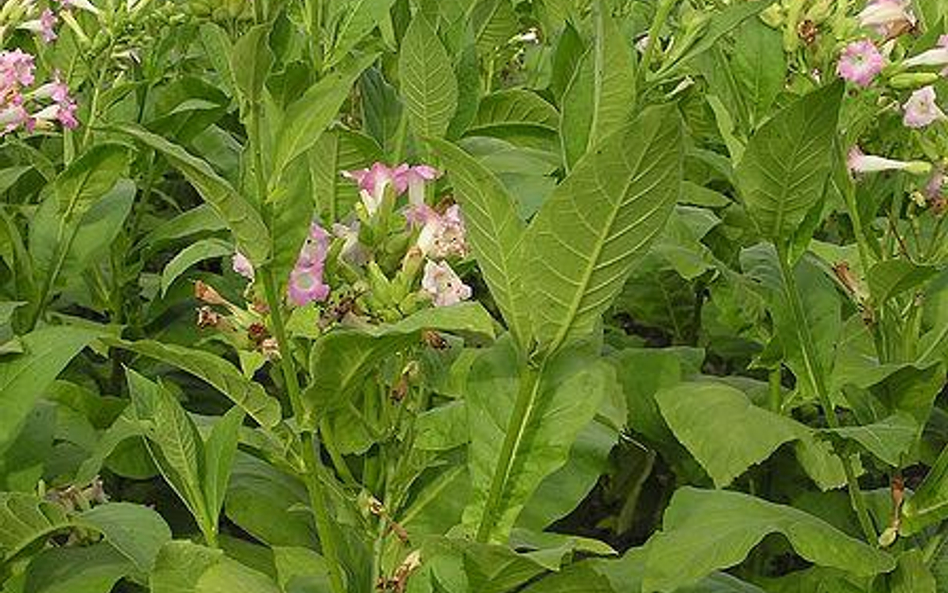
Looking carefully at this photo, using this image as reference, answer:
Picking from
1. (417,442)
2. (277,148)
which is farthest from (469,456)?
(277,148)

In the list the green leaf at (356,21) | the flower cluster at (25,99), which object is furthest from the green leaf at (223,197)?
the flower cluster at (25,99)

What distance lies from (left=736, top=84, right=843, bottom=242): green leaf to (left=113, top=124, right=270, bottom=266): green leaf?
55 cm

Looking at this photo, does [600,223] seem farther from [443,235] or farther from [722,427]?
[722,427]

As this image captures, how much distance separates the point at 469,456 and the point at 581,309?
0.94ft

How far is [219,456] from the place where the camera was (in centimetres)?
166

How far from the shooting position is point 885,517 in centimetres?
199

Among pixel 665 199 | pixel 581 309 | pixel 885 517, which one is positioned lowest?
pixel 885 517

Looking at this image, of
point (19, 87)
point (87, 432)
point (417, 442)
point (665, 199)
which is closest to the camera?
point (665, 199)

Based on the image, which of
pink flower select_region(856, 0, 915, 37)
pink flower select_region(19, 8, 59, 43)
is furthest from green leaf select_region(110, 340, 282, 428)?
pink flower select_region(19, 8, 59, 43)

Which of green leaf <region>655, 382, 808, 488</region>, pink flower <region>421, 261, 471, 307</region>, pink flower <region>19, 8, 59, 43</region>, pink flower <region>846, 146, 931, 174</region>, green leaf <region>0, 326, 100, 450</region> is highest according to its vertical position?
pink flower <region>421, 261, 471, 307</region>

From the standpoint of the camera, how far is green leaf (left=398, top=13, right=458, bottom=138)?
1.85m

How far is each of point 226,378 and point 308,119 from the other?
0.82 ft

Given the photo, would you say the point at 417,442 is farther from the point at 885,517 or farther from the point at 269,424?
the point at 885,517

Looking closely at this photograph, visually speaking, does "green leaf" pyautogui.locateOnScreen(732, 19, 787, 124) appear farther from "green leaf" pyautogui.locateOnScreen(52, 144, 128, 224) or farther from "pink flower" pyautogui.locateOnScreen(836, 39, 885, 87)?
"green leaf" pyautogui.locateOnScreen(52, 144, 128, 224)
